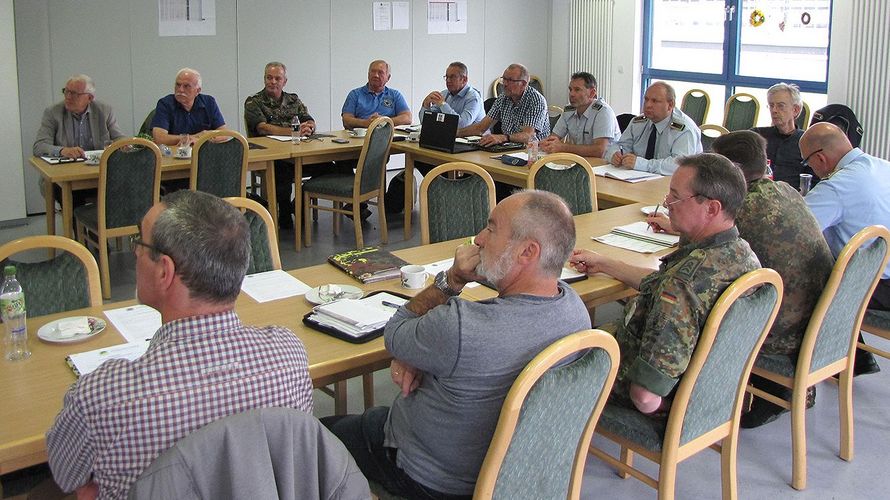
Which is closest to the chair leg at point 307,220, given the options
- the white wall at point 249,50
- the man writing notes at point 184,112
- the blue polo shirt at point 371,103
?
the man writing notes at point 184,112

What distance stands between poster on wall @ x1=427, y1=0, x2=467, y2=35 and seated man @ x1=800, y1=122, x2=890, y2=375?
553 centimetres

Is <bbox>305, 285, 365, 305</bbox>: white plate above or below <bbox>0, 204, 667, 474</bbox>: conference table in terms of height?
above

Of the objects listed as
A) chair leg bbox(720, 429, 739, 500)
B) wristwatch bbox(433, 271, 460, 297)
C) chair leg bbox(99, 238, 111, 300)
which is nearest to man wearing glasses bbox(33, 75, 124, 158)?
chair leg bbox(99, 238, 111, 300)

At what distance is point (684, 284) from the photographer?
2439 millimetres

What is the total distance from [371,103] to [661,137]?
2825 millimetres

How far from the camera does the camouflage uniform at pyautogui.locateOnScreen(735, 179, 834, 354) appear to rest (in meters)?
2.99

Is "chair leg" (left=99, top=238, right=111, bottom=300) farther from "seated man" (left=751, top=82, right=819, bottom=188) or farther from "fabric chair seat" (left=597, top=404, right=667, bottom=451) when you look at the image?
"seated man" (left=751, top=82, right=819, bottom=188)

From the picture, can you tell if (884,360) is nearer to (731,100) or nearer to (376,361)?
(376,361)

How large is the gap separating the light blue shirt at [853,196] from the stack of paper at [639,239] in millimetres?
641

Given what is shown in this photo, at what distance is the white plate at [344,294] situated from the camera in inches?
107

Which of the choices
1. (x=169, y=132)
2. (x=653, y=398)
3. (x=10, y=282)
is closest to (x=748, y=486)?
(x=653, y=398)

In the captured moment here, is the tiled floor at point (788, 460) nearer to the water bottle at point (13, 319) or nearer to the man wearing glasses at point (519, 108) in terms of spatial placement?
the water bottle at point (13, 319)

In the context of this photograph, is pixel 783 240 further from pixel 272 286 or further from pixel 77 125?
pixel 77 125

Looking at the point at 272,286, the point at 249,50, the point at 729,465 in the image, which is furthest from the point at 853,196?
the point at 249,50
